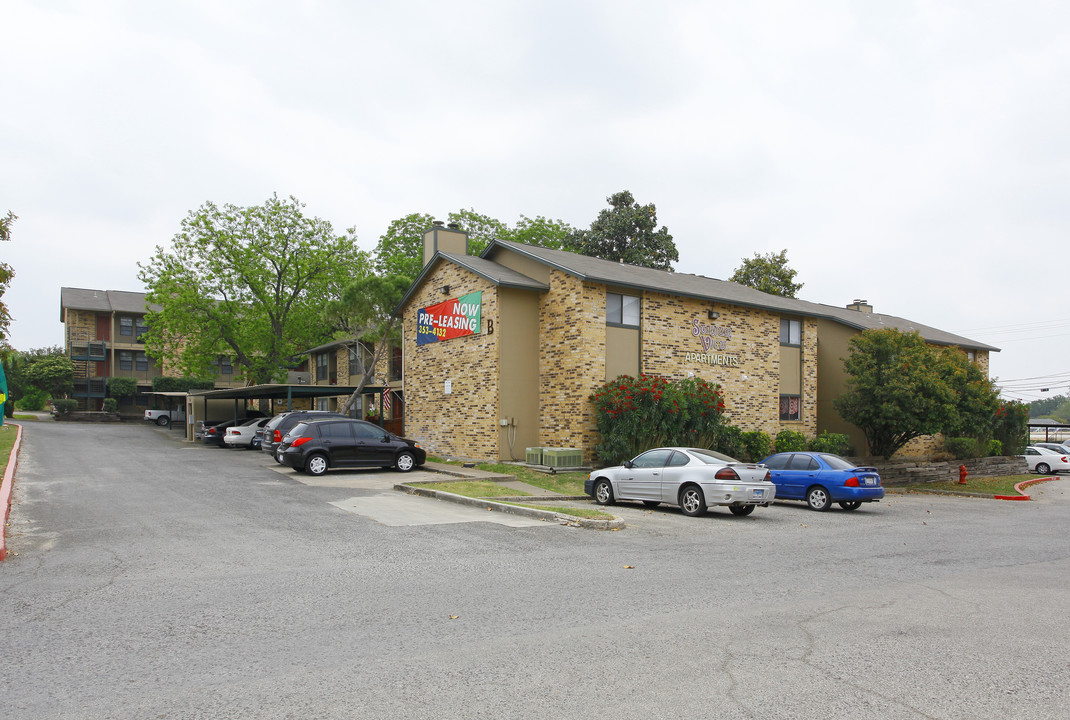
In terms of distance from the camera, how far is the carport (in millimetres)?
30078

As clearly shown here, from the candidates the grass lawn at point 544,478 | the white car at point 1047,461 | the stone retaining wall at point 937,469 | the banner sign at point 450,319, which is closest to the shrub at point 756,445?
the stone retaining wall at point 937,469

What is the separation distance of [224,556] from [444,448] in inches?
656

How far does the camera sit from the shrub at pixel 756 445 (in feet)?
84.3

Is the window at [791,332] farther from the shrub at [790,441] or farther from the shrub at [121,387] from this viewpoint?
the shrub at [121,387]

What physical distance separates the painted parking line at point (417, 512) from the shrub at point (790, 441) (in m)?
16.0

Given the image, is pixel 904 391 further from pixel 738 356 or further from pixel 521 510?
pixel 521 510

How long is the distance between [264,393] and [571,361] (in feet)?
57.8

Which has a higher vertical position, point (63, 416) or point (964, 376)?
point (964, 376)

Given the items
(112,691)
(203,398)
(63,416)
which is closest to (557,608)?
(112,691)

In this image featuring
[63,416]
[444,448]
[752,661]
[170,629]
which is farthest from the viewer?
[63,416]

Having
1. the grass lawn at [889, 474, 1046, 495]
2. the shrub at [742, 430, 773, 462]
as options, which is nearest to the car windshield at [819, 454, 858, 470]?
the shrub at [742, 430, 773, 462]

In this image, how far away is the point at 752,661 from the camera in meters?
5.52

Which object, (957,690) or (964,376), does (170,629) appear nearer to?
(957,690)

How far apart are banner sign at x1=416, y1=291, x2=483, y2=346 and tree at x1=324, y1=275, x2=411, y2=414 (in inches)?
128
